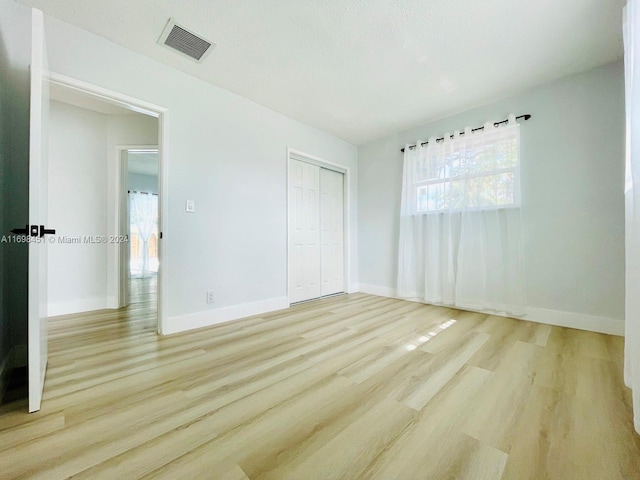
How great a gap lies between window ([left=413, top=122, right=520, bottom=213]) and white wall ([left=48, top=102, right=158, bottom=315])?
3.79 meters

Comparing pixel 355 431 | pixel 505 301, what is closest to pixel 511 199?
pixel 505 301

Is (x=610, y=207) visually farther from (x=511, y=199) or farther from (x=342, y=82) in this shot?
(x=342, y=82)

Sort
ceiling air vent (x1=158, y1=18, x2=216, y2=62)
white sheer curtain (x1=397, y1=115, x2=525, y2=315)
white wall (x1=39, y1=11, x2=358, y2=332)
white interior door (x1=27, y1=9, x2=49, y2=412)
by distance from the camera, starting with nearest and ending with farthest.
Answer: white interior door (x1=27, y1=9, x2=49, y2=412)
ceiling air vent (x1=158, y1=18, x2=216, y2=62)
white wall (x1=39, y1=11, x2=358, y2=332)
white sheer curtain (x1=397, y1=115, x2=525, y2=315)

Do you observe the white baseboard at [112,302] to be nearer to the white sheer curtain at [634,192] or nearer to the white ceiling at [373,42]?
the white ceiling at [373,42]

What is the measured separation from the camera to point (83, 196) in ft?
10.5

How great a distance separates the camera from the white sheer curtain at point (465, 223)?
2.82m

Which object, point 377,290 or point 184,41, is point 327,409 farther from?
point 377,290

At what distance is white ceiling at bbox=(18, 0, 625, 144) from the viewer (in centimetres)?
175

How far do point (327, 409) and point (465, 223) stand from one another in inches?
108

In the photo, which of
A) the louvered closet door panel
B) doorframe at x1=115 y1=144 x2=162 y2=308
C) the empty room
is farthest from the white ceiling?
doorframe at x1=115 y1=144 x2=162 y2=308

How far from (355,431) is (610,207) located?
3070mm

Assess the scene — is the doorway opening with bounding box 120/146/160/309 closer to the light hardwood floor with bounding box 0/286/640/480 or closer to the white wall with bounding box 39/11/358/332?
the white wall with bounding box 39/11/358/332

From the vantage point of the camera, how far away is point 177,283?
7.87ft

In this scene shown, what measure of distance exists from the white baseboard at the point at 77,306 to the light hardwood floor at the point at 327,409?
0.99 m
